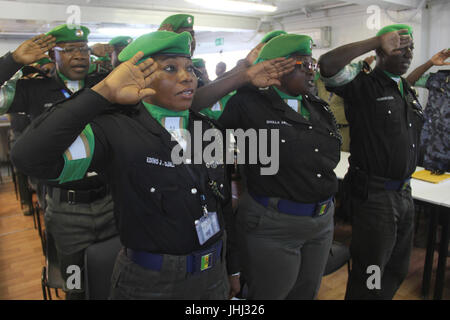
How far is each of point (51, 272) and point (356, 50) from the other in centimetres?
232

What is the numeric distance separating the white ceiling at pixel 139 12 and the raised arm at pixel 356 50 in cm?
397

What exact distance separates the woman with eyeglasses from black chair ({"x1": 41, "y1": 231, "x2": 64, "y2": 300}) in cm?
119

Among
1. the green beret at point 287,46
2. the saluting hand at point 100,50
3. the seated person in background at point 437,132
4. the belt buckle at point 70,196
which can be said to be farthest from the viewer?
the seated person in background at point 437,132

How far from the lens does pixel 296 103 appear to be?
194 centimetres

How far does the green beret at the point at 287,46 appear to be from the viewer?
5.82ft

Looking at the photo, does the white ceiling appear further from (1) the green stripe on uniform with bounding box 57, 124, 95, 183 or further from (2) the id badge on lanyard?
(1) the green stripe on uniform with bounding box 57, 124, 95, 183

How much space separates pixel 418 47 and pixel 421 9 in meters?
0.59

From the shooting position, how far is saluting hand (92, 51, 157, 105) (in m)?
1.09

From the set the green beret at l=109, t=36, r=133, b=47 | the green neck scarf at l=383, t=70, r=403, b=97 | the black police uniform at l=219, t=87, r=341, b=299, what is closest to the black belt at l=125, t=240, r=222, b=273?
the black police uniform at l=219, t=87, r=341, b=299

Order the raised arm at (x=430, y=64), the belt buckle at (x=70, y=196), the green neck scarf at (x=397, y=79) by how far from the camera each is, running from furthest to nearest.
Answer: the raised arm at (x=430, y=64)
the green neck scarf at (x=397, y=79)
the belt buckle at (x=70, y=196)

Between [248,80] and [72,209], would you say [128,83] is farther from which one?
[72,209]

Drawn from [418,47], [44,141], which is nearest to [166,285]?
[44,141]

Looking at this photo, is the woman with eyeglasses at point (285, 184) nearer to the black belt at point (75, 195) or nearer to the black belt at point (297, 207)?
the black belt at point (297, 207)

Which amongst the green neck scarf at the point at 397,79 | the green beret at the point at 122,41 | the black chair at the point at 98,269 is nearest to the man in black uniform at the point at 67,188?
the black chair at the point at 98,269
